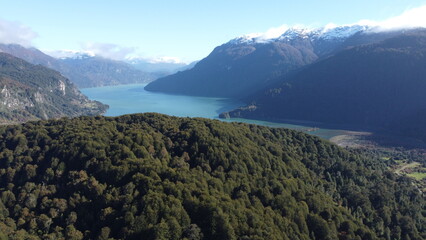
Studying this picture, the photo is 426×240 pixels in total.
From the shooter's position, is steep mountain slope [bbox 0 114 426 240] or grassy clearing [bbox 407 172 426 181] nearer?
steep mountain slope [bbox 0 114 426 240]

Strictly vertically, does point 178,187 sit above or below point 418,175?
above

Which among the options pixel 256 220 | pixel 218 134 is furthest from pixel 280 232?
pixel 218 134

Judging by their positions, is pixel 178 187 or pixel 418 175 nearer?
pixel 178 187

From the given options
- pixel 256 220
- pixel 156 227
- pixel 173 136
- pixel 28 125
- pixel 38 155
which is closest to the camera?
pixel 156 227

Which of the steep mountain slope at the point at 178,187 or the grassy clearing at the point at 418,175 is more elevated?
the steep mountain slope at the point at 178,187

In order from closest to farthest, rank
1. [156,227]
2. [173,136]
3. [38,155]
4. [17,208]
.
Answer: [156,227] < [17,208] < [38,155] < [173,136]

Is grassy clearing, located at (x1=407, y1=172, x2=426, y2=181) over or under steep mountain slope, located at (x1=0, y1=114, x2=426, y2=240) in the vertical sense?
under

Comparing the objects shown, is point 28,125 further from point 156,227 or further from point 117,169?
point 156,227

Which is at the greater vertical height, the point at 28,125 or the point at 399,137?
the point at 28,125
